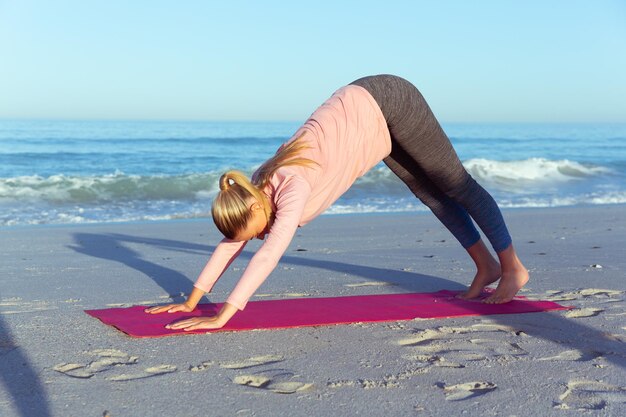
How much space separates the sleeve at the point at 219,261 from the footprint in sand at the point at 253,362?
0.69 meters

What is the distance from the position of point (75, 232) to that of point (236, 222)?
4.97m

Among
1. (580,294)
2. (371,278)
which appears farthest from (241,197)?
(580,294)

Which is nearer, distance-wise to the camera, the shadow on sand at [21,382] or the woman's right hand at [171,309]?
the shadow on sand at [21,382]

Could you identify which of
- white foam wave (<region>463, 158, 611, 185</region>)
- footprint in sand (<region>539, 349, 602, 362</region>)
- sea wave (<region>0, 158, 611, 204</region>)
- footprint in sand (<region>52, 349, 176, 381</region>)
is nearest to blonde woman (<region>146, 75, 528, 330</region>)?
footprint in sand (<region>52, 349, 176, 381</region>)

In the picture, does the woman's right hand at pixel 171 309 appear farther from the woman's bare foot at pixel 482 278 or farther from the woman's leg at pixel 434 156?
the woman's bare foot at pixel 482 278

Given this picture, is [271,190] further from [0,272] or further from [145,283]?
[0,272]

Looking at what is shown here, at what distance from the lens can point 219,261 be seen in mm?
3750

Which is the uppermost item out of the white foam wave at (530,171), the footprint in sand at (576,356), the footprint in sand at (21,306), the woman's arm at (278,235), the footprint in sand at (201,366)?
the woman's arm at (278,235)

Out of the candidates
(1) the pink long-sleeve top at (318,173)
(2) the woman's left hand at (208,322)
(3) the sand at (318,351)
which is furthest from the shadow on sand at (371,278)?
(2) the woman's left hand at (208,322)

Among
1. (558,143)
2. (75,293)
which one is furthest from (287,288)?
(558,143)

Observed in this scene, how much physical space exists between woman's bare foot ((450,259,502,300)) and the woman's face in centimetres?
144

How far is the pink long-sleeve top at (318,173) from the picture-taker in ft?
10.9

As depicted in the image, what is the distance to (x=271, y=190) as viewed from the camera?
3447mm

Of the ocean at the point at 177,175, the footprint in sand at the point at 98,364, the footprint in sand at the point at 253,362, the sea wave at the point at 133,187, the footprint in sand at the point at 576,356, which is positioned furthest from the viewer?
the sea wave at the point at 133,187
